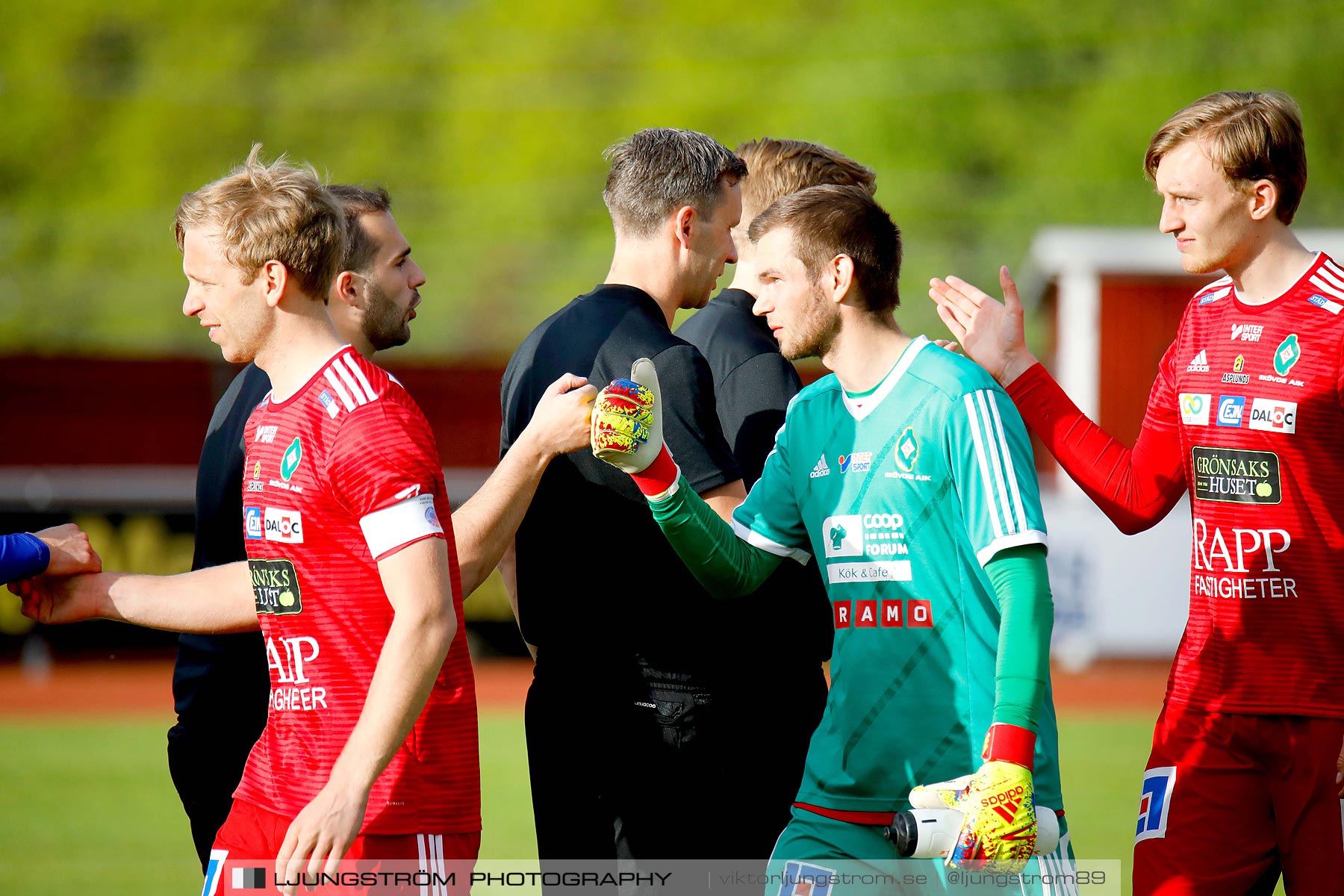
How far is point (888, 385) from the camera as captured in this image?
3.99 m

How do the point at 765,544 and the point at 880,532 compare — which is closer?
the point at 880,532

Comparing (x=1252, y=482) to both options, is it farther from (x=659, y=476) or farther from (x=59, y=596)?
(x=59, y=596)

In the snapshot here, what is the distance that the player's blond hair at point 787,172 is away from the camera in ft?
17.7

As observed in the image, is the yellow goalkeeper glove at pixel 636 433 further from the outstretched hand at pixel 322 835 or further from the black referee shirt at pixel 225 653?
the black referee shirt at pixel 225 653

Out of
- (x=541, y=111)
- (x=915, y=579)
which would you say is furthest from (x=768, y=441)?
(x=541, y=111)

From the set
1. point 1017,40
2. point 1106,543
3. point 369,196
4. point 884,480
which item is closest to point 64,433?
point 1106,543

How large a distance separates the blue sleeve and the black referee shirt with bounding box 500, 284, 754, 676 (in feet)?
4.72

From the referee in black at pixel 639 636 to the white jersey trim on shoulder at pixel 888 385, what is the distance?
56 cm

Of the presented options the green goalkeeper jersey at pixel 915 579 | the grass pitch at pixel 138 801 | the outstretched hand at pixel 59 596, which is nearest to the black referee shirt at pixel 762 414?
the green goalkeeper jersey at pixel 915 579

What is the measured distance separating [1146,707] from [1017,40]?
3087cm

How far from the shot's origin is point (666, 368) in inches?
175

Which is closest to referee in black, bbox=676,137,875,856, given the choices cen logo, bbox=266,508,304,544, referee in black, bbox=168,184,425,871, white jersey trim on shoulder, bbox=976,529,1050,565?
white jersey trim on shoulder, bbox=976,529,1050,565

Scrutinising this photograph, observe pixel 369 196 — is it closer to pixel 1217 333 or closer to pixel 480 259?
pixel 1217 333

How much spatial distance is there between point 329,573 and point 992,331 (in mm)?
2103
